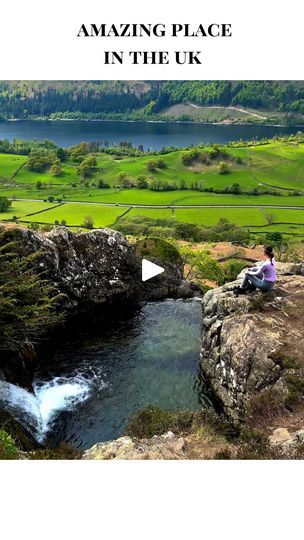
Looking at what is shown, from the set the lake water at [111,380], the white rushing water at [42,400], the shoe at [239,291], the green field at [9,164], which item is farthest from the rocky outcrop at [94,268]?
the green field at [9,164]

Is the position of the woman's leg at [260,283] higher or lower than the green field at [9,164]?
higher

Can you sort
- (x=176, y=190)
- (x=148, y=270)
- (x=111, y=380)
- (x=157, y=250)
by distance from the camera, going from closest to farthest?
(x=111, y=380) → (x=148, y=270) → (x=157, y=250) → (x=176, y=190)

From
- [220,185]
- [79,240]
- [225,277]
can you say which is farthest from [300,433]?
[220,185]

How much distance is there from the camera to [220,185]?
13388 centimetres

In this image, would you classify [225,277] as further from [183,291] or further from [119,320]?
[119,320]

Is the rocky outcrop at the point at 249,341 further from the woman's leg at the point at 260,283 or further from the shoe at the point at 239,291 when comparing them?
the woman's leg at the point at 260,283

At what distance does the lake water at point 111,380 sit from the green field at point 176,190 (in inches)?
2205

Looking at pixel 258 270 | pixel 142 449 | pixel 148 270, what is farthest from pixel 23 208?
pixel 142 449

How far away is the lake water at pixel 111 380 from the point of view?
718 inches

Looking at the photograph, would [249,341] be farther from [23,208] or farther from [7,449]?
[23,208]

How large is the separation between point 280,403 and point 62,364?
37.8 feet

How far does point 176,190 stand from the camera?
127000 millimetres

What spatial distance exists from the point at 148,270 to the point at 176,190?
97.0 m

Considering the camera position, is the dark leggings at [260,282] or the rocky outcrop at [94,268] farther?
the rocky outcrop at [94,268]
